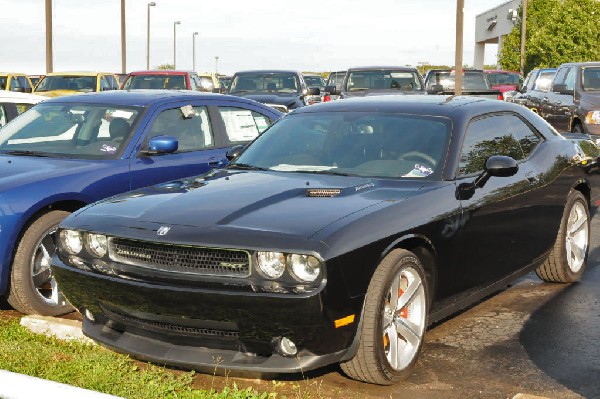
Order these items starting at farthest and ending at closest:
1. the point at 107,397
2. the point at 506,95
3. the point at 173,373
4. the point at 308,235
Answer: the point at 506,95 → the point at 173,373 → the point at 308,235 → the point at 107,397

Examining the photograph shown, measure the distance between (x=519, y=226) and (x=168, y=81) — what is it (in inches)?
729

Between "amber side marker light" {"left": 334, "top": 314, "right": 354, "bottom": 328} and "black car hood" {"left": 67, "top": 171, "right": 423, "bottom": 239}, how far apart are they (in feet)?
1.43

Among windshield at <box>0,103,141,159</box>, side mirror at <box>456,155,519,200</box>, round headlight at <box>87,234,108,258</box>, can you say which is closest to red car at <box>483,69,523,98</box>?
windshield at <box>0,103,141,159</box>

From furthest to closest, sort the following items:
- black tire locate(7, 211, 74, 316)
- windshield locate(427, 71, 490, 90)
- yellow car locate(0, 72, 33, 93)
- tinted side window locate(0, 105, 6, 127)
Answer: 1. yellow car locate(0, 72, 33, 93)
2. windshield locate(427, 71, 490, 90)
3. tinted side window locate(0, 105, 6, 127)
4. black tire locate(7, 211, 74, 316)

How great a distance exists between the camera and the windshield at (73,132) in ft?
23.2

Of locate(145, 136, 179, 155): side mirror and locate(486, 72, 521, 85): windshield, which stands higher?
locate(486, 72, 521, 85): windshield

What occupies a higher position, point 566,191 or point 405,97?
point 405,97

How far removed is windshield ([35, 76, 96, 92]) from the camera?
23328 mm

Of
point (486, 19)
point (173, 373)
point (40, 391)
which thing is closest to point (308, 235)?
point (173, 373)

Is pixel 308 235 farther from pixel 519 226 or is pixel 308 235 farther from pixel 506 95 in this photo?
pixel 506 95

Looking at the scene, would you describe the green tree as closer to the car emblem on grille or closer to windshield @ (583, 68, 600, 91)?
windshield @ (583, 68, 600, 91)

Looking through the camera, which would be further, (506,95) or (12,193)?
(506,95)

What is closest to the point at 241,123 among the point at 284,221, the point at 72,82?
the point at 284,221

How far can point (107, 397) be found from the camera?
3092 millimetres
